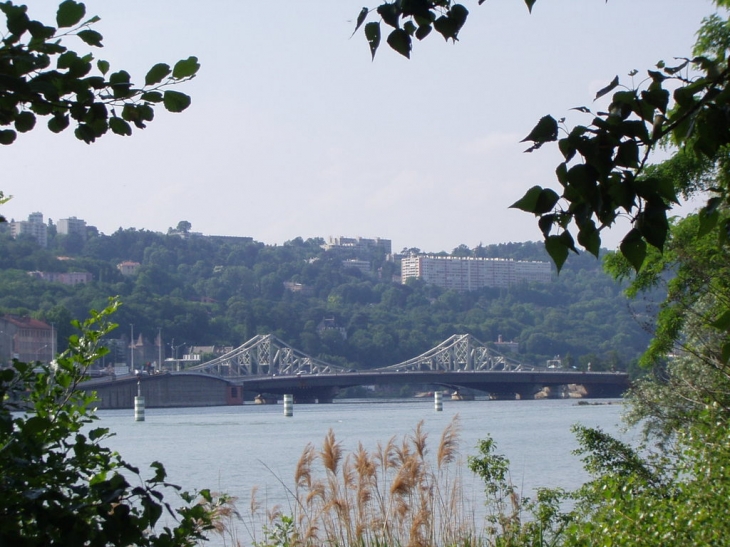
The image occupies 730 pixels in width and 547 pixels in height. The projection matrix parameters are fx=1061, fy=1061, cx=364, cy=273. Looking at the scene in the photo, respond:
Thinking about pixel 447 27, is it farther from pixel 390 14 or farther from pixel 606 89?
pixel 606 89

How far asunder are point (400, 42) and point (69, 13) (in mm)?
774

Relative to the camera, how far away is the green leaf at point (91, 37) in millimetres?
2451

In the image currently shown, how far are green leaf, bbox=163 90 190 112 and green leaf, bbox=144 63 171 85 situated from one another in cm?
4

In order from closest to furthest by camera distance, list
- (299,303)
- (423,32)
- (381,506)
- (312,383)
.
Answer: (423,32)
(381,506)
(312,383)
(299,303)

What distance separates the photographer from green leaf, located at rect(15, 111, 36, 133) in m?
2.68

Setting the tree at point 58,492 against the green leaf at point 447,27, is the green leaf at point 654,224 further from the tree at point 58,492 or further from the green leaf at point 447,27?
the tree at point 58,492

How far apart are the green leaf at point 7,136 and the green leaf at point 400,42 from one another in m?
1.02

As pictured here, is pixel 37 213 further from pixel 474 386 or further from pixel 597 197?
pixel 597 197

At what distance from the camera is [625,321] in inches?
3629

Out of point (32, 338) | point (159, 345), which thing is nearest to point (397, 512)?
point (32, 338)

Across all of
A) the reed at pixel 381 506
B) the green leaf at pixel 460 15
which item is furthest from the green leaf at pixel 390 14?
the reed at pixel 381 506

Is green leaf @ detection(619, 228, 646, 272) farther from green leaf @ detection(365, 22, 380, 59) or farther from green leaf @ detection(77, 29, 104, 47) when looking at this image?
green leaf @ detection(77, 29, 104, 47)

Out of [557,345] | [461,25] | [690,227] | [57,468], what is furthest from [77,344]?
[557,345]

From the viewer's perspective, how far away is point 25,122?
2689 millimetres
